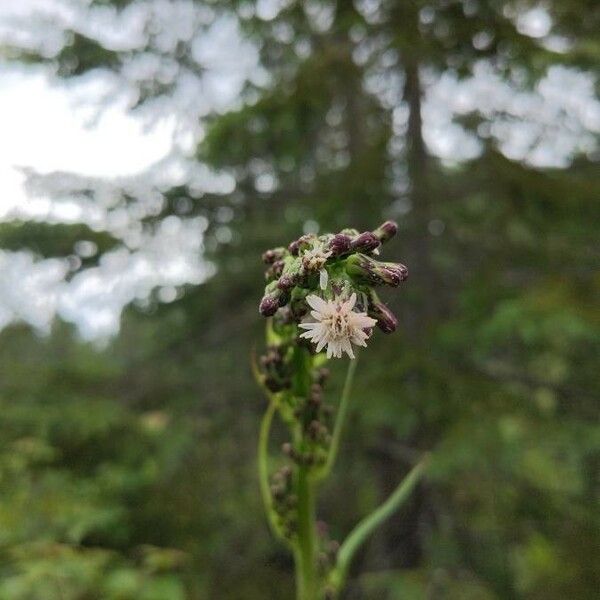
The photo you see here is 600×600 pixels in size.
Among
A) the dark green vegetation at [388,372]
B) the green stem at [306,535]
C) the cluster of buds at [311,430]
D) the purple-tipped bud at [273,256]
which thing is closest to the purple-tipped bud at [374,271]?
the purple-tipped bud at [273,256]

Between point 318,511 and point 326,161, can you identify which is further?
point 326,161

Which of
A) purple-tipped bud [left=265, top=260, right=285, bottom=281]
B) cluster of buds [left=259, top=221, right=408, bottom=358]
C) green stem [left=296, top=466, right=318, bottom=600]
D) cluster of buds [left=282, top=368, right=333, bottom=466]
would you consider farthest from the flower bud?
green stem [left=296, top=466, right=318, bottom=600]

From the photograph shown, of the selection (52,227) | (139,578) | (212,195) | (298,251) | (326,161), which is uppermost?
(326,161)

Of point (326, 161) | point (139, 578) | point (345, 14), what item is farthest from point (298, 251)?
Answer: point (326, 161)

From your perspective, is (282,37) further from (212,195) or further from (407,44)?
(407,44)

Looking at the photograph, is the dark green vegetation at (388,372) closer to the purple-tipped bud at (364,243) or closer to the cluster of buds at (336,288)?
the cluster of buds at (336,288)

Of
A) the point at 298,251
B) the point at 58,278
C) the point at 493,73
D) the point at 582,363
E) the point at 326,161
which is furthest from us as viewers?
the point at 326,161

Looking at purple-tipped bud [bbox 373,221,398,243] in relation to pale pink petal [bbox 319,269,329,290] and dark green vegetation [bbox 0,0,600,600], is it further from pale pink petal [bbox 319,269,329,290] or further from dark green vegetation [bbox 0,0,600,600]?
dark green vegetation [bbox 0,0,600,600]
